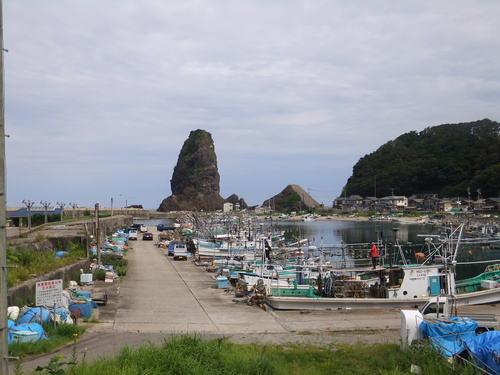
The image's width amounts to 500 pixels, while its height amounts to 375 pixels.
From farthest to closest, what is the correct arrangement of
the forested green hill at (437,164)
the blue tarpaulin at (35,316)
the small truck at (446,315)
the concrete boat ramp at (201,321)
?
1. the forested green hill at (437,164)
2. the concrete boat ramp at (201,321)
3. the blue tarpaulin at (35,316)
4. the small truck at (446,315)

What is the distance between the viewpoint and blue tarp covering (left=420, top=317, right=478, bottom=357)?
10.6 meters

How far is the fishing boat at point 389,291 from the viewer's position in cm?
2070

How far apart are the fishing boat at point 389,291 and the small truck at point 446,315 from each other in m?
6.50

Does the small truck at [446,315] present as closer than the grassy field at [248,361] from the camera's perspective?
No

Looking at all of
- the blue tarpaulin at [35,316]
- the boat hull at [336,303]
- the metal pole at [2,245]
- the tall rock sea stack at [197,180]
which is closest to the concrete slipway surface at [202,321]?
the boat hull at [336,303]

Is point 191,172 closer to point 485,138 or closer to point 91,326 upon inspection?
point 485,138

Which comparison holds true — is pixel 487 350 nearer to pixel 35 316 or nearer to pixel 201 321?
pixel 201 321

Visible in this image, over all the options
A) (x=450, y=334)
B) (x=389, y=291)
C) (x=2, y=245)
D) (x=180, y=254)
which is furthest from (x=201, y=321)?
(x=180, y=254)

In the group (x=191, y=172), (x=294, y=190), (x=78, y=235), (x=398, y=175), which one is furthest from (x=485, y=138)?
(x=78, y=235)

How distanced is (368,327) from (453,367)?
7675 millimetres

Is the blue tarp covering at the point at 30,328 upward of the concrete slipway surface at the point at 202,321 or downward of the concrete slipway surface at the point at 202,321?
upward

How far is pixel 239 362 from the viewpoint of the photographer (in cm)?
941

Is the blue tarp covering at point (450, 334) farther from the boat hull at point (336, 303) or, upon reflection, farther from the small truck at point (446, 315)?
the boat hull at point (336, 303)

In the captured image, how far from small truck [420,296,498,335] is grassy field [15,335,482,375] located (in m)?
1.94
